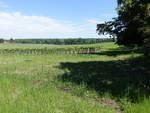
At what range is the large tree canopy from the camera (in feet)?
71.7

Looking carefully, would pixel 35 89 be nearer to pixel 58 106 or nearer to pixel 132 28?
pixel 58 106

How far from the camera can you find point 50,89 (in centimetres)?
1364

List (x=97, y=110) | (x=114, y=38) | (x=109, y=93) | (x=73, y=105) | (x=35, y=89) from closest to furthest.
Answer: (x=97, y=110) < (x=73, y=105) < (x=109, y=93) < (x=35, y=89) < (x=114, y=38)

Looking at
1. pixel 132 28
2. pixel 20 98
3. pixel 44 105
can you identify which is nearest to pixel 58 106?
pixel 44 105

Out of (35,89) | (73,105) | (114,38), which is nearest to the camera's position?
(73,105)

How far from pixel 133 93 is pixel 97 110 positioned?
272 cm

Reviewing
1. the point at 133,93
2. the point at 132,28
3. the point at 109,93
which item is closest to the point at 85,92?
the point at 109,93

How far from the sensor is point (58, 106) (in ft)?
33.5

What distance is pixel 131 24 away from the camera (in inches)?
1247

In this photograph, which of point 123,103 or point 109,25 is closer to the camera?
point 123,103

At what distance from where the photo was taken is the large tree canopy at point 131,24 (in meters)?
21.8

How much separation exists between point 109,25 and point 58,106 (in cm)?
3499

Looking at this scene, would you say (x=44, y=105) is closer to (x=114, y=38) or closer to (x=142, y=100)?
(x=142, y=100)

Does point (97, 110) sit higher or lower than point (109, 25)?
lower
